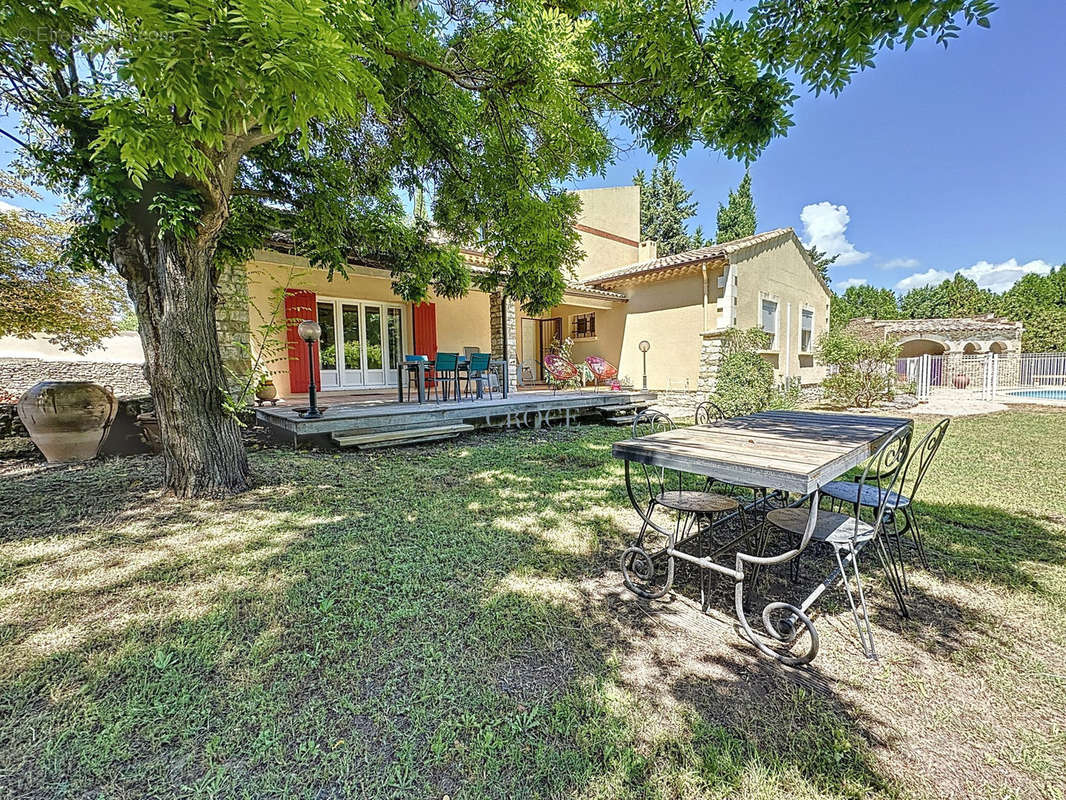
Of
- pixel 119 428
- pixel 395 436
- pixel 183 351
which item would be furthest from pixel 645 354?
pixel 119 428

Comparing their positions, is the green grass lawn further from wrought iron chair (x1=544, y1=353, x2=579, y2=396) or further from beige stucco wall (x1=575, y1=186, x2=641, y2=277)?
beige stucco wall (x1=575, y1=186, x2=641, y2=277)

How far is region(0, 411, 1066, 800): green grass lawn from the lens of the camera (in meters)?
1.49

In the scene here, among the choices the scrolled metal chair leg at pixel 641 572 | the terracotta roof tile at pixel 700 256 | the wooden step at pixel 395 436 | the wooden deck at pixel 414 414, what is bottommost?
the scrolled metal chair leg at pixel 641 572

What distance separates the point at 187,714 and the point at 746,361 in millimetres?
10025

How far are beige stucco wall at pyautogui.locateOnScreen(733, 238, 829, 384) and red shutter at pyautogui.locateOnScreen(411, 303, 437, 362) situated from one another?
24.8 ft

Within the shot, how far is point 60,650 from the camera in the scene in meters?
2.11

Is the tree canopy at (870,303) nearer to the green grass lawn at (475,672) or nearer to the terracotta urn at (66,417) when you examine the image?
the green grass lawn at (475,672)

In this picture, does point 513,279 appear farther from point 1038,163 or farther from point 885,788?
point 1038,163

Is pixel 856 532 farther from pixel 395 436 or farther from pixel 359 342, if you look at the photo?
pixel 359 342

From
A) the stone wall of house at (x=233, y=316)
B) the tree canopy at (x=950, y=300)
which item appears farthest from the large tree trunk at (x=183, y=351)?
the tree canopy at (x=950, y=300)

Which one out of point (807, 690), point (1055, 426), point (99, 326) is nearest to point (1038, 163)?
point (1055, 426)

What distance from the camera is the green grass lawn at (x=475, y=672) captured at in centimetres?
149

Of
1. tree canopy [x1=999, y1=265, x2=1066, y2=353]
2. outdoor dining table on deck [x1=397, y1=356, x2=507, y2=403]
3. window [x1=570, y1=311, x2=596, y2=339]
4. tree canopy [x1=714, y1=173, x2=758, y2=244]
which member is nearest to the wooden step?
outdoor dining table on deck [x1=397, y1=356, x2=507, y2=403]

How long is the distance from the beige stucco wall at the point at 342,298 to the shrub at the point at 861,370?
9.51 m
